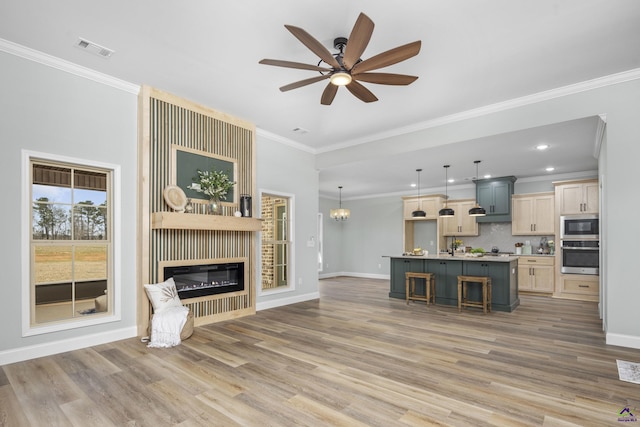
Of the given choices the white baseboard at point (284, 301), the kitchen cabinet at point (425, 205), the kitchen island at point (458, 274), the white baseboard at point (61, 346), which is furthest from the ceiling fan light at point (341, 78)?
the kitchen cabinet at point (425, 205)

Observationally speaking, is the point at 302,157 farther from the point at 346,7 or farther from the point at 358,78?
the point at 346,7

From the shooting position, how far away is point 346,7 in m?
2.83

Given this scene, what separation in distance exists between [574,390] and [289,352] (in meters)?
2.58

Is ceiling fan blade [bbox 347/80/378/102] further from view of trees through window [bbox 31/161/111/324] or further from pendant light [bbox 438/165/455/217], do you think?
pendant light [bbox 438/165/455/217]

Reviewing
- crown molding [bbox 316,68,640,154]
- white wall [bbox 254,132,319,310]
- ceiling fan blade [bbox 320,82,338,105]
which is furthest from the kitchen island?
ceiling fan blade [bbox 320,82,338,105]

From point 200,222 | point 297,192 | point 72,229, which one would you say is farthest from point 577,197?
point 72,229

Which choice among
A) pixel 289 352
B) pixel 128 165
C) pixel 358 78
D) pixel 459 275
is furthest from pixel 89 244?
pixel 459 275

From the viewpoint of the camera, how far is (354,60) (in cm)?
293

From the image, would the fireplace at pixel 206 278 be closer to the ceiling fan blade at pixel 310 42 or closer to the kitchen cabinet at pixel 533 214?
the ceiling fan blade at pixel 310 42

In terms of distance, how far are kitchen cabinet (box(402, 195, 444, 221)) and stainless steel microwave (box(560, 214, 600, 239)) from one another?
9.78 feet

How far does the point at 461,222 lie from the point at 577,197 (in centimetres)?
270

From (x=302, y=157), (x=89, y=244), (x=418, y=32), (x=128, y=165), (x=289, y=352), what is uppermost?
(x=418, y=32)

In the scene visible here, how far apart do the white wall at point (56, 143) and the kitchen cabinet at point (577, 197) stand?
8.14 meters

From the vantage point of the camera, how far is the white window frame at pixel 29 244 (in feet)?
11.3
